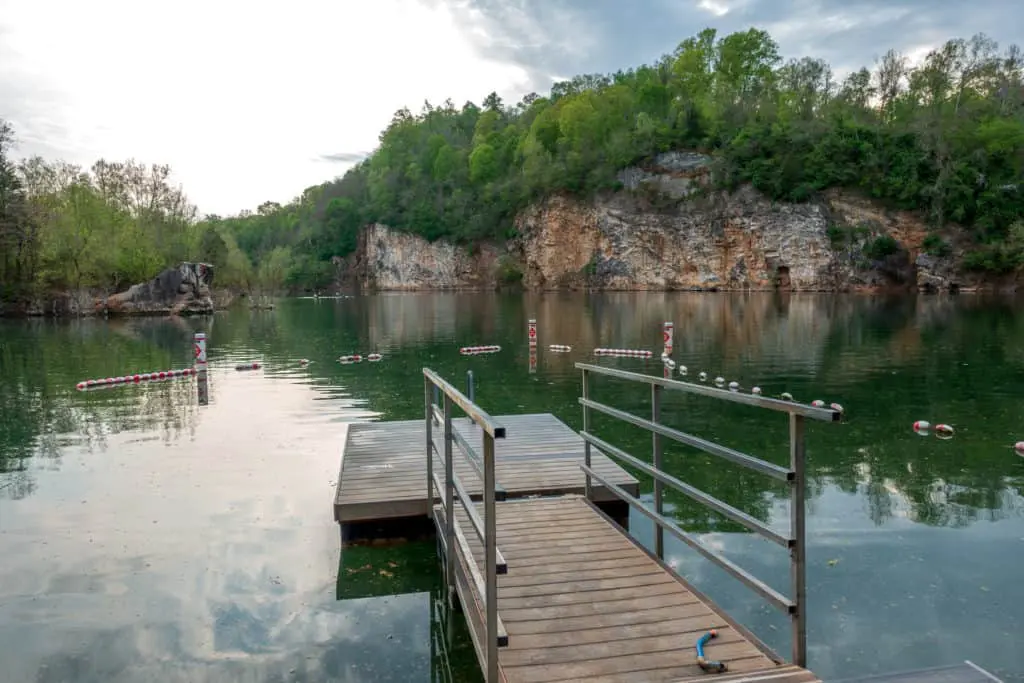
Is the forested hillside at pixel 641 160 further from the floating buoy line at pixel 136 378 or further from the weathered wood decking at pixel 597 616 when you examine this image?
the weathered wood decking at pixel 597 616

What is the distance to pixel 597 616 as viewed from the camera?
15.8ft

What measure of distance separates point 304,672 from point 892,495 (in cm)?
714

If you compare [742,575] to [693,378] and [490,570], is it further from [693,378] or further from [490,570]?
[693,378]

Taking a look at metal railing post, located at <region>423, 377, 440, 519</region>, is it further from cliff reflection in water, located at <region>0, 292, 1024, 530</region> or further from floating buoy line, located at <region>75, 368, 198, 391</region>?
floating buoy line, located at <region>75, 368, 198, 391</region>

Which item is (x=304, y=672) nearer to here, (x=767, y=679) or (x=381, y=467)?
(x=767, y=679)

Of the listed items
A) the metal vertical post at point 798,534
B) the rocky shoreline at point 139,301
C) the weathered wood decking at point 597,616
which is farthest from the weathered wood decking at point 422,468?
the rocky shoreline at point 139,301

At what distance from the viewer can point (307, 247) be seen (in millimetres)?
136500

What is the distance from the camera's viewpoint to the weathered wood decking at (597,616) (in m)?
4.20

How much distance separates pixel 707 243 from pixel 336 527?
275ft

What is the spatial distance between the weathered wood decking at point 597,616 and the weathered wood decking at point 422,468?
1256mm

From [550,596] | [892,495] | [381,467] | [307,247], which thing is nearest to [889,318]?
[892,495]

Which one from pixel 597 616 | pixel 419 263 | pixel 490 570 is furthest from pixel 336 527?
pixel 419 263

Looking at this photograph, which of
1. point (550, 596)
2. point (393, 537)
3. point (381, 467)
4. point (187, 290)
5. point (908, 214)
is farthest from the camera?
point (908, 214)

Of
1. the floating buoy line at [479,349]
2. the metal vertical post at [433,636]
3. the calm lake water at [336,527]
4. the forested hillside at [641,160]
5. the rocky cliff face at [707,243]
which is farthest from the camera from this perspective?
the rocky cliff face at [707,243]
